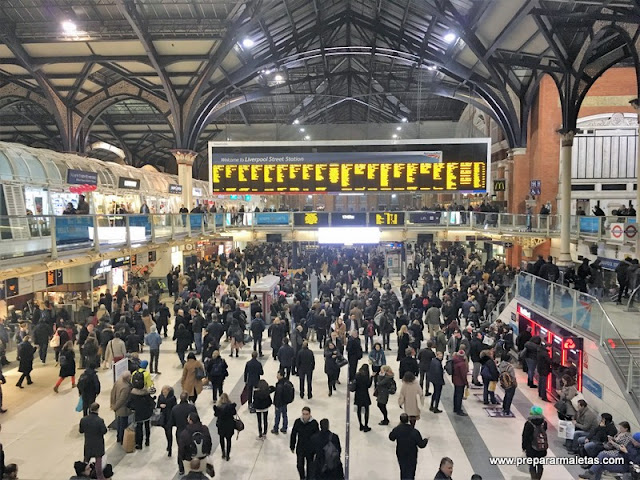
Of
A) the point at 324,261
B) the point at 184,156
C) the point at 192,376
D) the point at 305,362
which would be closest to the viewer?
the point at 192,376

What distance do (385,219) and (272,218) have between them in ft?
18.5

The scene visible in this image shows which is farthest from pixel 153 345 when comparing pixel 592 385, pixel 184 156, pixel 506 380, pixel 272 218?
pixel 184 156

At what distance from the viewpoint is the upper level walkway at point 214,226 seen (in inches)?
425

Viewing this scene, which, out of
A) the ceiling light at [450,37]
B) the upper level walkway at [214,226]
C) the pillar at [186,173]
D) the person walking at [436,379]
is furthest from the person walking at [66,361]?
the ceiling light at [450,37]

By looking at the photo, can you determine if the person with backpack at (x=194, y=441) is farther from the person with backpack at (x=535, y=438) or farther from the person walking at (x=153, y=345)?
the person walking at (x=153, y=345)

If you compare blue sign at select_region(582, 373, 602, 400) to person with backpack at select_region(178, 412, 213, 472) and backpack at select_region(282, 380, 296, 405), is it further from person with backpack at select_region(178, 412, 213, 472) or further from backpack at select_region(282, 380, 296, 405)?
person with backpack at select_region(178, 412, 213, 472)

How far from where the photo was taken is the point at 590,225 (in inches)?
691

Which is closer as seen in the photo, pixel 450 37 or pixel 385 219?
pixel 385 219

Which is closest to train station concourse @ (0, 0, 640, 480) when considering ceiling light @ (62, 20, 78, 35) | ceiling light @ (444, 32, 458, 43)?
ceiling light @ (62, 20, 78, 35)

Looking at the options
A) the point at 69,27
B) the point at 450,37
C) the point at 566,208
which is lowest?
the point at 566,208

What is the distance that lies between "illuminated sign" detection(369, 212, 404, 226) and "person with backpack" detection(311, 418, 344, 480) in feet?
55.3

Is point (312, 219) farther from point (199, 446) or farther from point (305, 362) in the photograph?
point (199, 446)

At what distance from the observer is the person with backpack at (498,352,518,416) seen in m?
9.27

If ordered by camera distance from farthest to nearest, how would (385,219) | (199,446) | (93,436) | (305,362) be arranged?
(385,219) < (305,362) < (93,436) < (199,446)
